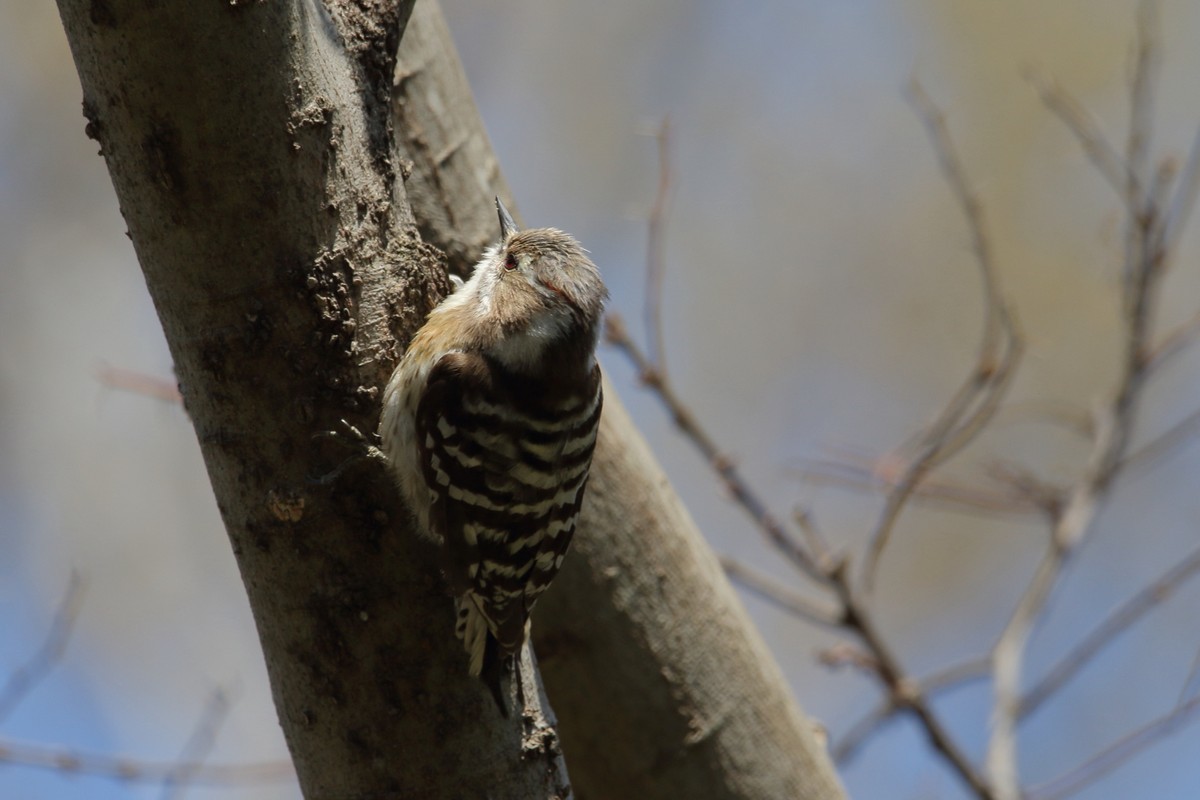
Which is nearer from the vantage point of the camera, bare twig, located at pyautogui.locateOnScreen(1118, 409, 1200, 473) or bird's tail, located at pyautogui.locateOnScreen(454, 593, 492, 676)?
bird's tail, located at pyautogui.locateOnScreen(454, 593, 492, 676)

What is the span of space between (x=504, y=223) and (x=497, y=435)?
72 centimetres

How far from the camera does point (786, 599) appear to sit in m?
3.92

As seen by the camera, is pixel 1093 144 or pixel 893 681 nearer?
pixel 893 681

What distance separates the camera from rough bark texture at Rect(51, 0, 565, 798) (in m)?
2.30

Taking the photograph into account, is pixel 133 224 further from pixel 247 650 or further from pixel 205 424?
pixel 247 650

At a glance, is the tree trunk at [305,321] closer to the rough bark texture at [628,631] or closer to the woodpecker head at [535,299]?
the woodpecker head at [535,299]

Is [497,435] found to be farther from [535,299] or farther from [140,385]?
[140,385]

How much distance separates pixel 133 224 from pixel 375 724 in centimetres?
123

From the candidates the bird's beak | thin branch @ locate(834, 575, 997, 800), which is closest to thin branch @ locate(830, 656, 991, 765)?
thin branch @ locate(834, 575, 997, 800)

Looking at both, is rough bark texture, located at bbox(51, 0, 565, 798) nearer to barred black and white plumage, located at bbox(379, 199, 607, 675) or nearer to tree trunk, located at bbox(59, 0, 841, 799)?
tree trunk, located at bbox(59, 0, 841, 799)

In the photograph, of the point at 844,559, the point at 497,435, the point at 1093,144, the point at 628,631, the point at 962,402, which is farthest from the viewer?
the point at 1093,144

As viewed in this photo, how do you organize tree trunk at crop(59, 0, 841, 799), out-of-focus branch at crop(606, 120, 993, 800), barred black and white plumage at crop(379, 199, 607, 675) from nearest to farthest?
1. tree trunk at crop(59, 0, 841, 799)
2. barred black and white plumage at crop(379, 199, 607, 675)
3. out-of-focus branch at crop(606, 120, 993, 800)

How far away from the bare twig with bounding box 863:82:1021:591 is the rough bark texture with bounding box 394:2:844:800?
71 centimetres

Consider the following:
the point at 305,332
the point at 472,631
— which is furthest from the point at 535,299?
the point at 472,631
